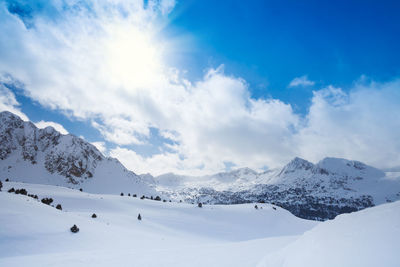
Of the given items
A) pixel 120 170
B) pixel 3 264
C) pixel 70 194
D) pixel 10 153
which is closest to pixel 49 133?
pixel 10 153

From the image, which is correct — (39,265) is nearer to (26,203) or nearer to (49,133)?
(26,203)

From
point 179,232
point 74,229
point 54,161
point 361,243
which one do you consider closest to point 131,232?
point 74,229

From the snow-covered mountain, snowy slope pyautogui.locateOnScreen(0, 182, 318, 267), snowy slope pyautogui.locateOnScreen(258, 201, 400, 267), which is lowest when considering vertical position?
snowy slope pyautogui.locateOnScreen(0, 182, 318, 267)

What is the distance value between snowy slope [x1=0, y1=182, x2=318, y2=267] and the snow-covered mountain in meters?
38.6

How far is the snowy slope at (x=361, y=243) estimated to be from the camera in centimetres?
425

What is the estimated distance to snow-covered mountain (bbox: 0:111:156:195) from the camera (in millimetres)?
65188

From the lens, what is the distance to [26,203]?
59.0 feet

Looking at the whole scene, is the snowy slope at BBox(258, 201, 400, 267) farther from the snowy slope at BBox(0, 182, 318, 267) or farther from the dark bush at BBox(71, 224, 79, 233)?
the dark bush at BBox(71, 224, 79, 233)

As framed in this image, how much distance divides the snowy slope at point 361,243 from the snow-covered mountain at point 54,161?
232 ft

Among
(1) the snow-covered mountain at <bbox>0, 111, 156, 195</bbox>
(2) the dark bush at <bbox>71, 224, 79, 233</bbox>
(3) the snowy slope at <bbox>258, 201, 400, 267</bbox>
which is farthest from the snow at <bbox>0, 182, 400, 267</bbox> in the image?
(1) the snow-covered mountain at <bbox>0, 111, 156, 195</bbox>

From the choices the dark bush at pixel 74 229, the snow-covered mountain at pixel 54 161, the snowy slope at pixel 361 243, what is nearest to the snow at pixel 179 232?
the snowy slope at pixel 361 243

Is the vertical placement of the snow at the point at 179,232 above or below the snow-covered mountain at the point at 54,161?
below

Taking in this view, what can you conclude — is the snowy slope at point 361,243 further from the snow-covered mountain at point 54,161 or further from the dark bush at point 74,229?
the snow-covered mountain at point 54,161

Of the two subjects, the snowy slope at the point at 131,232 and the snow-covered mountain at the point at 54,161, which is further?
the snow-covered mountain at the point at 54,161
